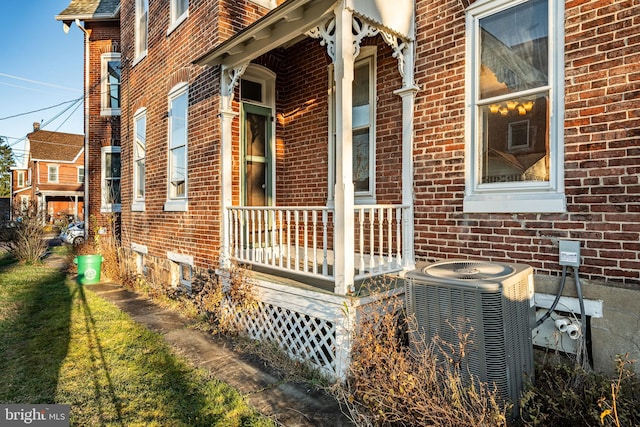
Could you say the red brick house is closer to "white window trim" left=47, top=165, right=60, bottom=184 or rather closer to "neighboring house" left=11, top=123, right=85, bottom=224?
"neighboring house" left=11, top=123, right=85, bottom=224

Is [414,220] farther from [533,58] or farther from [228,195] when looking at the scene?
[228,195]

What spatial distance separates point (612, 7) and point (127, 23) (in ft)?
34.5

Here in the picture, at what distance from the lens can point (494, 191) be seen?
3896 mm

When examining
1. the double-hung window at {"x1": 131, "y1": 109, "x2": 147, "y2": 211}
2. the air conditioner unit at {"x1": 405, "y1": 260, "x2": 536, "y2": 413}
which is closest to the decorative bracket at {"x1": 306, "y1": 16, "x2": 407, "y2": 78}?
the air conditioner unit at {"x1": 405, "y1": 260, "x2": 536, "y2": 413}

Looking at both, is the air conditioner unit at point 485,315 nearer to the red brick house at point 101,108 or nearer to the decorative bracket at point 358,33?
the decorative bracket at point 358,33

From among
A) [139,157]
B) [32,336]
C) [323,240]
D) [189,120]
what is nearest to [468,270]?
[323,240]

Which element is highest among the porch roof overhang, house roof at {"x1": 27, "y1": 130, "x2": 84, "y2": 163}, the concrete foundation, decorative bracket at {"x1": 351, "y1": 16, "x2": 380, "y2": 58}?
house roof at {"x1": 27, "y1": 130, "x2": 84, "y2": 163}

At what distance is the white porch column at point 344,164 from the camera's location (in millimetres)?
3805

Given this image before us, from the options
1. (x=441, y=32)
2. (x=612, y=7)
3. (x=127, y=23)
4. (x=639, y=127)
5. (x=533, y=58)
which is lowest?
(x=639, y=127)

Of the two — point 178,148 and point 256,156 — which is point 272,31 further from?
point 178,148

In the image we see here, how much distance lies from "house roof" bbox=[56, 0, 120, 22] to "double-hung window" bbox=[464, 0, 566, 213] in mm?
12863

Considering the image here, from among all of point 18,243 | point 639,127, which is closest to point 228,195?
point 639,127

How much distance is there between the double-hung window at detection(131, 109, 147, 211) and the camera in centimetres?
907

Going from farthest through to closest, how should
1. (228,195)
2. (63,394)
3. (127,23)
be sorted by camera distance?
1. (127,23)
2. (228,195)
3. (63,394)
